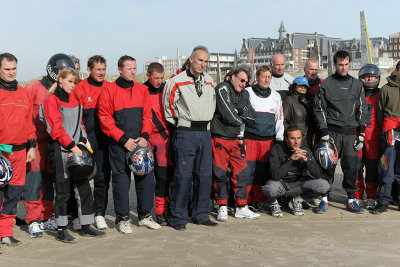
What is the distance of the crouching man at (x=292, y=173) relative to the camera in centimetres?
578

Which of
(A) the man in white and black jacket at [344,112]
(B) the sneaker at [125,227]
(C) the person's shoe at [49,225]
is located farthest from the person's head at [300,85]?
(C) the person's shoe at [49,225]

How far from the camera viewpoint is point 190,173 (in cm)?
542

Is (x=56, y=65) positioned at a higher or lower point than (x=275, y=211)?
higher

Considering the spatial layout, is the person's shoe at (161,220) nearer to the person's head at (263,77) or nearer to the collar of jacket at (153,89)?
the collar of jacket at (153,89)

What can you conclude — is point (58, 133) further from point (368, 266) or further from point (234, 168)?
point (368, 266)

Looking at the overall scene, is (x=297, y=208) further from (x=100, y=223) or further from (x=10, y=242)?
(x=10, y=242)

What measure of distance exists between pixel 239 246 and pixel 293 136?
186 centimetres

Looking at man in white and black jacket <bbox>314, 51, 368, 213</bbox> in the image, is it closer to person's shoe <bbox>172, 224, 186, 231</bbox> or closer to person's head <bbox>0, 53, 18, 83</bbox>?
person's shoe <bbox>172, 224, 186, 231</bbox>

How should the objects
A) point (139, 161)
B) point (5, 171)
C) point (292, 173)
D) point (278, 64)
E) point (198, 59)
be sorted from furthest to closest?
point (278, 64)
point (292, 173)
point (198, 59)
point (139, 161)
point (5, 171)

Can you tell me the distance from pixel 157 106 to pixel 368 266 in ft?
10.4

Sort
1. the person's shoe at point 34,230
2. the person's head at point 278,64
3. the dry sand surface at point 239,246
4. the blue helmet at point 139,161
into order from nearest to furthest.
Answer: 1. the dry sand surface at point 239,246
2. the blue helmet at point 139,161
3. the person's shoe at point 34,230
4. the person's head at point 278,64

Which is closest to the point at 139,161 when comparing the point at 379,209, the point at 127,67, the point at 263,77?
the point at 127,67

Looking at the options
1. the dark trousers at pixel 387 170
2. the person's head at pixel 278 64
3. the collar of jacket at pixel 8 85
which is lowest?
the dark trousers at pixel 387 170

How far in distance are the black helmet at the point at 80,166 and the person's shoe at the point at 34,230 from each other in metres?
0.89
